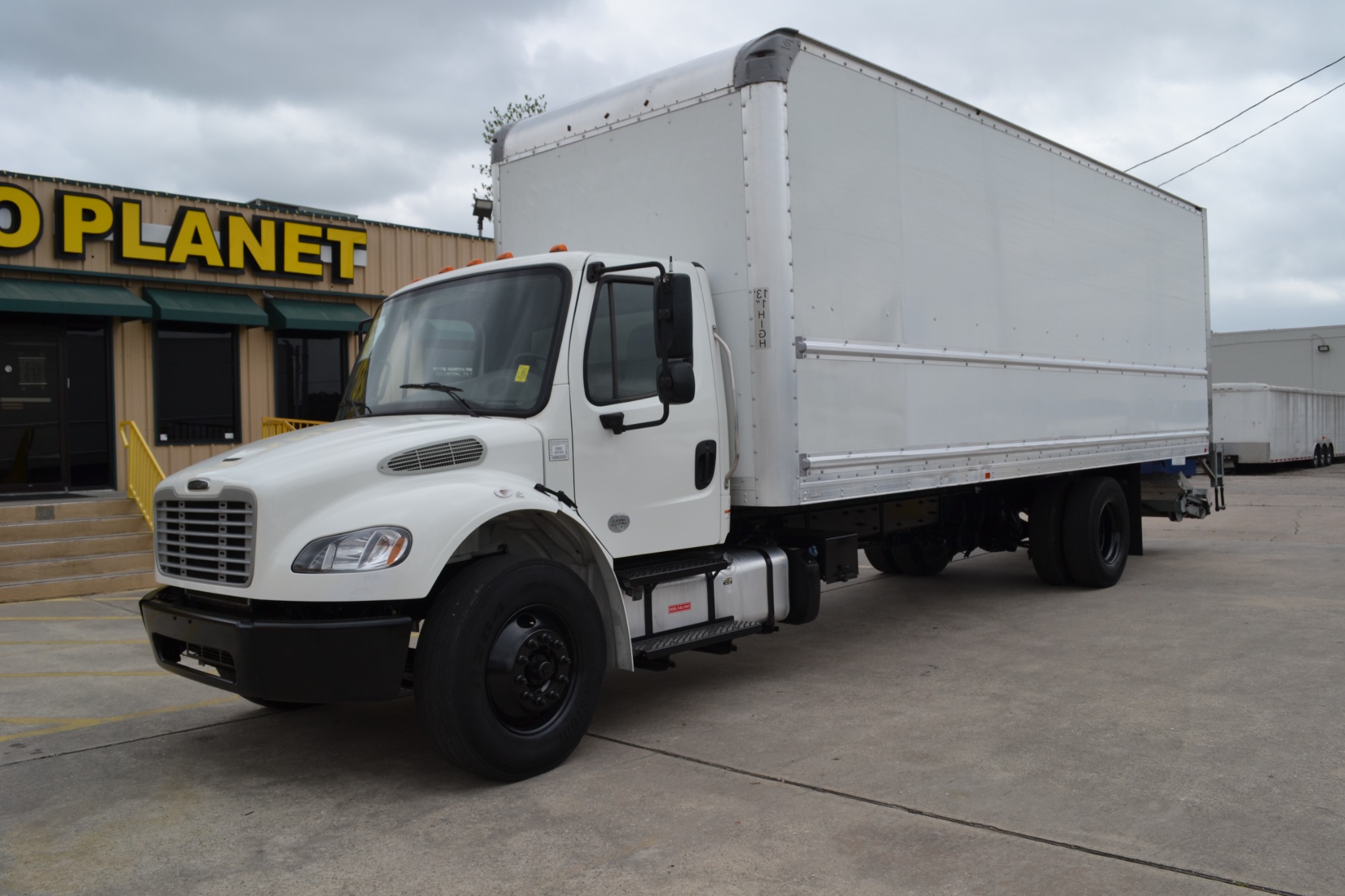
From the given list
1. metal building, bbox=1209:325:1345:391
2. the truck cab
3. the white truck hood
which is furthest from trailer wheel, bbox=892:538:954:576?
metal building, bbox=1209:325:1345:391

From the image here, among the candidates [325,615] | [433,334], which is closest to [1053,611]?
[433,334]

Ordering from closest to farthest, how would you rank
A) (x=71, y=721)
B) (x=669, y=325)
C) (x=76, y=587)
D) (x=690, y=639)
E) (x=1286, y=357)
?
(x=669, y=325)
(x=690, y=639)
(x=71, y=721)
(x=76, y=587)
(x=1286, y=357)

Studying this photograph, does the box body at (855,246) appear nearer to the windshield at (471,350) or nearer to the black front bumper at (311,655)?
the windshield at (471,350)

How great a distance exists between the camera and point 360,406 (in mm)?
5855

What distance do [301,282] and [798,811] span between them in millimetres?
14522

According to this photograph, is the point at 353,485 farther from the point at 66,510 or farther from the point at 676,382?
the point at 66,510

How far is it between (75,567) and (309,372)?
6.04m

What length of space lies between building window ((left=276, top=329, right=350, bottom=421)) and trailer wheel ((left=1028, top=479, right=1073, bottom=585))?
11.5 m

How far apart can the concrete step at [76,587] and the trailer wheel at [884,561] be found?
26.0 feet

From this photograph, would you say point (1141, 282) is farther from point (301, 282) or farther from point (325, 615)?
point (301, 282)

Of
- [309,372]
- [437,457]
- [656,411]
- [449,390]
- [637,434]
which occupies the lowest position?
[437,457]

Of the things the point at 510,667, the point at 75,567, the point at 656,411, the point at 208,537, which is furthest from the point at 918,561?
the point at 75,567

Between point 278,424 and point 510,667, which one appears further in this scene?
point 278,424

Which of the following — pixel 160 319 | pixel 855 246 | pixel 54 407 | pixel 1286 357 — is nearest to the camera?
pixel 855 246
